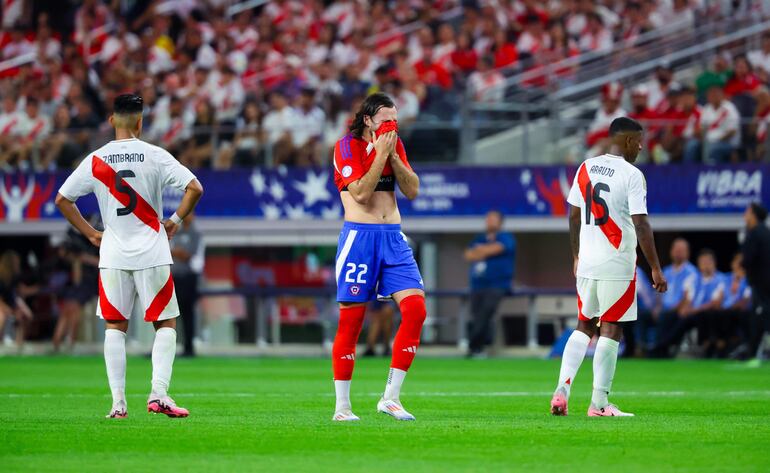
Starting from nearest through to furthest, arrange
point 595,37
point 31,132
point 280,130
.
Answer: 1. point 280,130
2. point 31,132
3. point 595,37

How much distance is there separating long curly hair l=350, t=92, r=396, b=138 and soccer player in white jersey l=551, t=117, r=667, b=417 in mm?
1715

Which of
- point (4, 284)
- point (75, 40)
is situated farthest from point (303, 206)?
point (75, 40)

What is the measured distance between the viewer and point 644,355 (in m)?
22.3

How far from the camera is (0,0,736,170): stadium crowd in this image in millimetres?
24047

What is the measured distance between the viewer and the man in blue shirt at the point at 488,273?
2200cm

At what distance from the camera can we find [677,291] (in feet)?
72.3

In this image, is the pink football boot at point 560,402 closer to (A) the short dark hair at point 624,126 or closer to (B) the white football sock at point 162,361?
(A) the short dark hair at point 624,126

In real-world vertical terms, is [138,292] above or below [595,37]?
below

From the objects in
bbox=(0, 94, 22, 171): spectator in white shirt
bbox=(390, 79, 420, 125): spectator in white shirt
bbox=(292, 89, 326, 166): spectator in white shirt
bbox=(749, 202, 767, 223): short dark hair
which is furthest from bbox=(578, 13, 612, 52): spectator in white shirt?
bbox=(0, 94, 22, 171): spectator in white shirt

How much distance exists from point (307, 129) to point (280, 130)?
0.48 m

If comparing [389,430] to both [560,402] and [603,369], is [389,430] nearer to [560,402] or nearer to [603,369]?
[560,402]

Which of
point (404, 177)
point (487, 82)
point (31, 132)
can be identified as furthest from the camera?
point (31, 132)

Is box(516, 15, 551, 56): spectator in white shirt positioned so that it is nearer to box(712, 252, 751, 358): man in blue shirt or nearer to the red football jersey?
box(712, 252, 751, 358): man in blue shirt

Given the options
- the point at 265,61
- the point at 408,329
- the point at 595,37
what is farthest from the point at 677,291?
the point at 408,329
